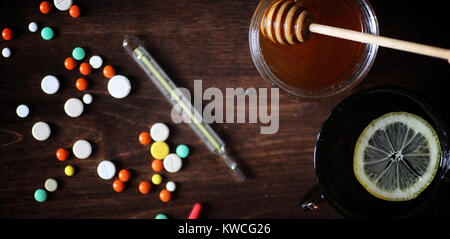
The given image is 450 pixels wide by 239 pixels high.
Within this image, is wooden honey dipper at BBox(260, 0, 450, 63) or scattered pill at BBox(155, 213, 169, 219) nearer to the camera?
wooden honey dipper at BBox(260, 0, 450, 63)

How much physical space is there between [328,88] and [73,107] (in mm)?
491

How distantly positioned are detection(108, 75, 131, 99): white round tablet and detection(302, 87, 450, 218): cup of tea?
378mm

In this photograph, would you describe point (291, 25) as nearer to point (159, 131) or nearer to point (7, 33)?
point (159, 131)

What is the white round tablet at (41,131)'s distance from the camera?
777 mm

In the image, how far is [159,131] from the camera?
768mm

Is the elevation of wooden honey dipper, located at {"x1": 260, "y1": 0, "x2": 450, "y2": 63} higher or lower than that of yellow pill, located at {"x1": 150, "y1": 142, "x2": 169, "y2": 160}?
higher

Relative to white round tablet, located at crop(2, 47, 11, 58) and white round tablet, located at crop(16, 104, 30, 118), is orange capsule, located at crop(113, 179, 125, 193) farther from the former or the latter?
white round tablet, located at crop(2, 47, 11, 58)

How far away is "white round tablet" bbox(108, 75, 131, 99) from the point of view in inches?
30.0

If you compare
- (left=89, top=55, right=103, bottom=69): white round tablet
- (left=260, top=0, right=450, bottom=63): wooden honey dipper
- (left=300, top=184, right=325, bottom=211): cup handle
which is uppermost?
(left=89, top=55, right=103, bottom=69): white round tablet

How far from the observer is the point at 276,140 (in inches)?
30.4

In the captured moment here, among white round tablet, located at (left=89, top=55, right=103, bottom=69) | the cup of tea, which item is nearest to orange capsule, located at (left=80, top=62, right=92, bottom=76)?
white round tablet, located at (left=89, top=55, right=103, bottom=69)

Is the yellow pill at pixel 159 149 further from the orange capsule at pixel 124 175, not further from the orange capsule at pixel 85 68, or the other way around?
the orange capsule at pixel 85 68

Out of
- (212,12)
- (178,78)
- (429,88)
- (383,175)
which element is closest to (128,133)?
(178,78)

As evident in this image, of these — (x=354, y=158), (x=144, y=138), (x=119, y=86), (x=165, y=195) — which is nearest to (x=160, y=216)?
(x=165, y=195)
